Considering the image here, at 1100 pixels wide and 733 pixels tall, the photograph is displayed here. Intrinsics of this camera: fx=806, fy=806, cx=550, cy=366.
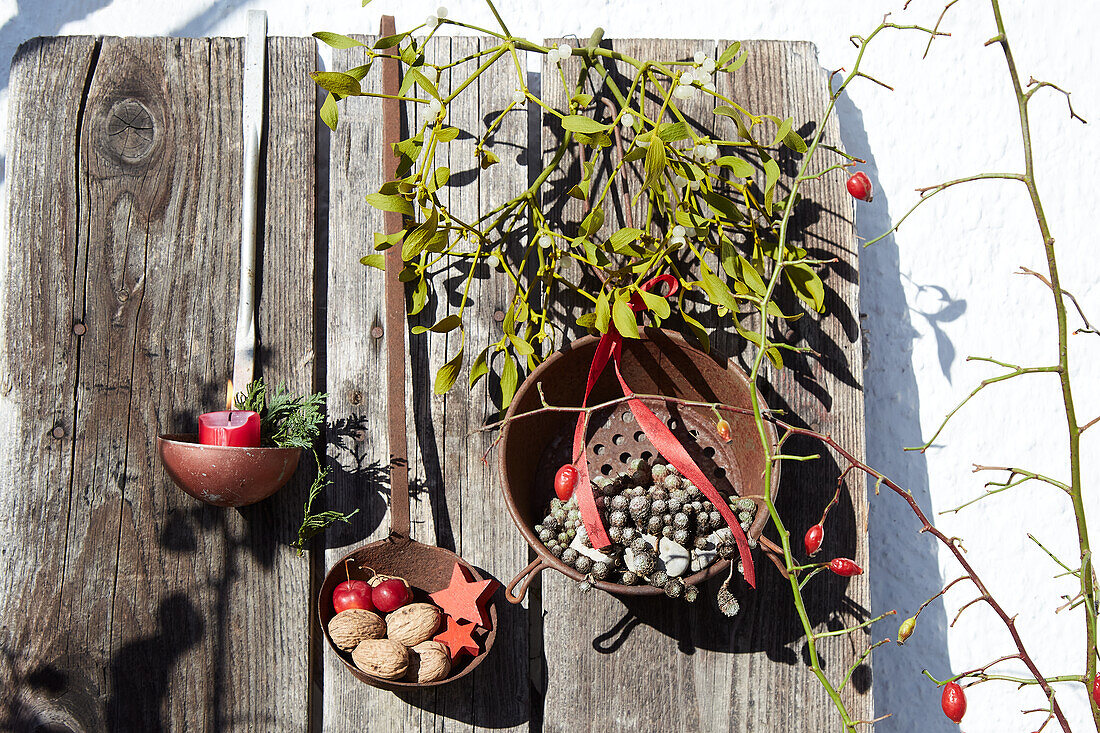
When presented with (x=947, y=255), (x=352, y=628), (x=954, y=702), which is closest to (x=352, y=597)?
(x=352, y=628)

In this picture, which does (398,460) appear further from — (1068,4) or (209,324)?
(1068,4)

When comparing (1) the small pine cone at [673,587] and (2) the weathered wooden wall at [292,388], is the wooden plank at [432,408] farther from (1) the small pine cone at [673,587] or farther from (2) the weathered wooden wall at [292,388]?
(1) the small pine cone at [673,587]

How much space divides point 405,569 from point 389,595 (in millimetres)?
43

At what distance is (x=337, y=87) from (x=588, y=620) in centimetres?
61

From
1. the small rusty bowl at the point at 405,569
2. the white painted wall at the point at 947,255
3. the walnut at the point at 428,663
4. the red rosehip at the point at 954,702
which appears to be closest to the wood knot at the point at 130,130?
the white painted wall at the point at 947,255

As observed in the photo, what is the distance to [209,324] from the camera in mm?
893

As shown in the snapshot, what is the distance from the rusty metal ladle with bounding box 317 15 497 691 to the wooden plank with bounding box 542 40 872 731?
11cm

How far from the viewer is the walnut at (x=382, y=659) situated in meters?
0.79

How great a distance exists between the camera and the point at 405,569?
0.88 metres

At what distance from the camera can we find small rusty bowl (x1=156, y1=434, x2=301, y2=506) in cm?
78

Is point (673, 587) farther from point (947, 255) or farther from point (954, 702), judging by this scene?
point (947, 255)

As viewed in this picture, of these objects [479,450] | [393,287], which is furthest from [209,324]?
[479,450]

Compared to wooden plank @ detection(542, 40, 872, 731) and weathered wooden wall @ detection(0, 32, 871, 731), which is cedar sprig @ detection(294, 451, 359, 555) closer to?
weathered wooden wall @ detection(0, 32, 871, 731)

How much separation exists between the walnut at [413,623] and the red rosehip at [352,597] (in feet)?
0.09
